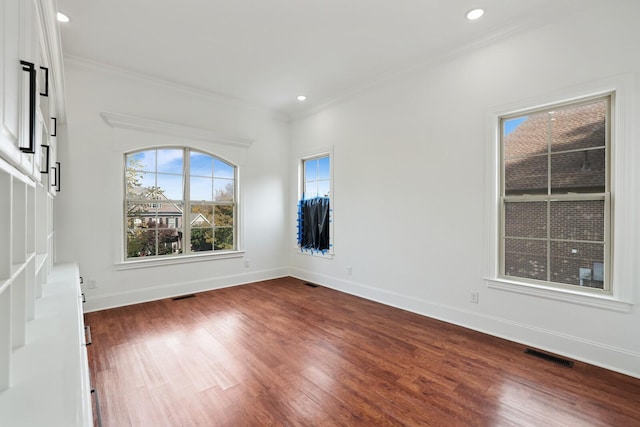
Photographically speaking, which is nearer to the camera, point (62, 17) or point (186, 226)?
point (62, 17)

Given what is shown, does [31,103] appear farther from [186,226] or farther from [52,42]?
[186,226]

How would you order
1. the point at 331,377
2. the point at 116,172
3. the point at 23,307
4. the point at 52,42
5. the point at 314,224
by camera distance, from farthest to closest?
the point at 314,224 < the point at 116,172 < the point at 331,377 < the point at 52,42 < the point at 23,307

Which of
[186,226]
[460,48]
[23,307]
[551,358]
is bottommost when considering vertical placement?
[551,358]

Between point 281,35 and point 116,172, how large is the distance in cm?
281

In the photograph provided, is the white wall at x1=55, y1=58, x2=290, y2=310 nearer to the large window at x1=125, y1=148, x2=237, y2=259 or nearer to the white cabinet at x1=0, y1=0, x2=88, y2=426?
the large window at x1=125, y1=148, x2=237, y2=259

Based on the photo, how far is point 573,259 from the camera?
9.02ft

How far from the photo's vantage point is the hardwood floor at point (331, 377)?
6.20ft

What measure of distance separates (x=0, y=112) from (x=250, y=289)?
4.25 meters

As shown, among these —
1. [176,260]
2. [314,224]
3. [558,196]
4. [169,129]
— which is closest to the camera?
[558,196]

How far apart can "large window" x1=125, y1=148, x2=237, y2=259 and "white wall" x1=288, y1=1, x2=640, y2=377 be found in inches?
72.6

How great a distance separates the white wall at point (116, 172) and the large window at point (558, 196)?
3.90 meters

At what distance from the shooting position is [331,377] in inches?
91.0

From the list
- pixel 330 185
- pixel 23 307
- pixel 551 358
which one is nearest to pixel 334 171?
pixel 330 185

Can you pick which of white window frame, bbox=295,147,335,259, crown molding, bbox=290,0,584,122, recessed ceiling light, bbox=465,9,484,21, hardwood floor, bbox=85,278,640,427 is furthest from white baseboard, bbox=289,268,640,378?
recessed ceiling light, bbox=465,9,484,21
